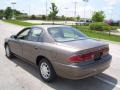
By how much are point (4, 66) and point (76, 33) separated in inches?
113

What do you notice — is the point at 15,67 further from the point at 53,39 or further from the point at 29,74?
the point at 53,39

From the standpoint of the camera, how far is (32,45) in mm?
5727

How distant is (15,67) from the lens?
6.64m

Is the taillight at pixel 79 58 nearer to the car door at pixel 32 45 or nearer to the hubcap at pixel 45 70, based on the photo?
the hubcap at pixel 45 70

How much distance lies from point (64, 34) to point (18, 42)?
1858 millimetres

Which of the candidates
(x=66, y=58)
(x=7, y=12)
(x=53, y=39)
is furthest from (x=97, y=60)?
(x=7, y=12)

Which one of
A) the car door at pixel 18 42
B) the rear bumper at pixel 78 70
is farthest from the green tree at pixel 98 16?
the rear bumper at pixel 78 70

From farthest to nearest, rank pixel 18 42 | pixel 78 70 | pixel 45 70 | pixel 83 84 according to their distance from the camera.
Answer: pixel 18 42
pixel 45 70
pixel 83 84
pixel 78 70

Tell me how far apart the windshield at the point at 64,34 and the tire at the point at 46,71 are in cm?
73

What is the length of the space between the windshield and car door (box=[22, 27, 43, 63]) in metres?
0.43

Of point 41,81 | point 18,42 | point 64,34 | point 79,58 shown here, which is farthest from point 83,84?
point 18,42

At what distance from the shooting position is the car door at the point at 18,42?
21.3ft

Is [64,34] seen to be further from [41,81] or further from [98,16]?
[98,16]

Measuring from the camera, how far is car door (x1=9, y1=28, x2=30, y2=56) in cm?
648
